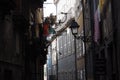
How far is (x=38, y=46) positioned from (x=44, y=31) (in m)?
9.58

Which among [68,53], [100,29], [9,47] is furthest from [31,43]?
[68,53]

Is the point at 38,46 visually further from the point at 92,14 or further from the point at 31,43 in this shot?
the point at 92,14

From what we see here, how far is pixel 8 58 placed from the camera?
50.1ft

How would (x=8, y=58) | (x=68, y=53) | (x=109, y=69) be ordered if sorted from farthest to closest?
(x=68, y=53) < (x=109, y=69) < (x=8, y=58)

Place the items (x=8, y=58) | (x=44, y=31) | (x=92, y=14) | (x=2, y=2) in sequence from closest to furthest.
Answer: (x=2, y=2) → (x=8, y=58) → (x=92, y=14) → (x=44, y=31)

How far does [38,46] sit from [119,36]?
861 cm

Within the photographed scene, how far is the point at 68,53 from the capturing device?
2160 inches

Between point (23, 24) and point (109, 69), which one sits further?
point (109, 69)

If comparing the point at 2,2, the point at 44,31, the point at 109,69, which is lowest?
the point at 109,69

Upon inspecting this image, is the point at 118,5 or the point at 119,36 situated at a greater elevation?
the point at 118,5

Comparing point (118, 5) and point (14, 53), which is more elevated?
point (118, 5)

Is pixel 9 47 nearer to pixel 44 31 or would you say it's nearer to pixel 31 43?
pixel 31 43

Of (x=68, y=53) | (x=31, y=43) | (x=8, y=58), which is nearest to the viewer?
(x=8, y=58)

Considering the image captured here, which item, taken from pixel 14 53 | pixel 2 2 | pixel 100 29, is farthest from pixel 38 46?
pixel 2 2
